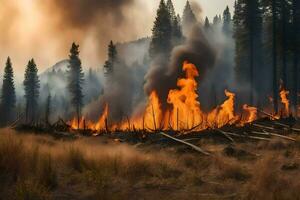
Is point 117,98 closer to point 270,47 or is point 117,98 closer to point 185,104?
point 270,47

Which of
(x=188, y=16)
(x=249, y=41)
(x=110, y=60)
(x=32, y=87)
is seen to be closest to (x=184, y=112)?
(x=249, y=41)

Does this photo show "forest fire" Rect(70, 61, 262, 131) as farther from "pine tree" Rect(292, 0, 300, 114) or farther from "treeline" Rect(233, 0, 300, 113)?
"pine tree" Rect(292, 0, 300, 114)

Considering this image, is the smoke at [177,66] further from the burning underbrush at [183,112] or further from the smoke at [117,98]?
the smoke at [117,98]

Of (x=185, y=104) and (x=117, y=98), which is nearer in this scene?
(x=185, y=104)

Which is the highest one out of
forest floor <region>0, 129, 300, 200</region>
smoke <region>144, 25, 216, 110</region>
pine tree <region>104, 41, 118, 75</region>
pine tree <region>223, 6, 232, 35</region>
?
pine tree <region>223, 6, 232, 35</region>

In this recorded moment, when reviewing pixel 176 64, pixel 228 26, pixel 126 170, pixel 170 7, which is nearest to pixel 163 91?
pixel 176 64

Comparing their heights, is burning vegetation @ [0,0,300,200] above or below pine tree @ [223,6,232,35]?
below

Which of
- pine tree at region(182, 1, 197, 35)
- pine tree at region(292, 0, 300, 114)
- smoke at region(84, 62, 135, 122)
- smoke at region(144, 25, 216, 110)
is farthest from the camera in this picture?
pine tree at region(182, 1, 197, 35)

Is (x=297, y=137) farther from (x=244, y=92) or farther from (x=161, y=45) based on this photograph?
(x=161, y=45)

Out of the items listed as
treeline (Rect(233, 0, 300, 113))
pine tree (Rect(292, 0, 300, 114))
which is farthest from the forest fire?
pine tree (Rect(292, 0, 300, 114))

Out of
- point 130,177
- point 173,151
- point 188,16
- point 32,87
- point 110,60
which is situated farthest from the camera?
point 188,16

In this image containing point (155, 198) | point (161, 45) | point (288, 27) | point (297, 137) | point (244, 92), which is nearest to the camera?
point (155, 198)

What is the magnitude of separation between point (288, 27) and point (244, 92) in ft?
35.8

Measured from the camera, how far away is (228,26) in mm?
103938
